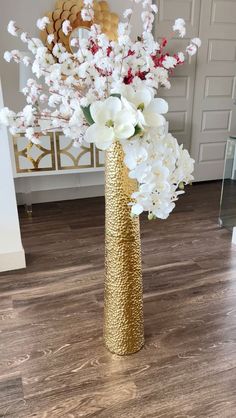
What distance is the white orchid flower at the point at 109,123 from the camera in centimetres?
100

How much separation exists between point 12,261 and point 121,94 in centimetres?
166

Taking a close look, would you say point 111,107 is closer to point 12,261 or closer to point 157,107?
point 157,107

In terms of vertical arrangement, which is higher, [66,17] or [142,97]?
[66,17]

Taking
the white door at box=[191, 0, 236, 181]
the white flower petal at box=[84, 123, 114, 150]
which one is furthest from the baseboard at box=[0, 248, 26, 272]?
the white door at box=[191, 0, 236, 181]

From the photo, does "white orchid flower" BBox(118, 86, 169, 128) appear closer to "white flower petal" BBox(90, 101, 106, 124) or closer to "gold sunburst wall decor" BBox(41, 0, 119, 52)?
"white flower petal" BBox(90, 101, 106, 124)

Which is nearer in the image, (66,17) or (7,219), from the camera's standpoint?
(7,219)

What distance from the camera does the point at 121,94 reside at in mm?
1005

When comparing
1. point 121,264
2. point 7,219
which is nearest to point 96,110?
point 121,264

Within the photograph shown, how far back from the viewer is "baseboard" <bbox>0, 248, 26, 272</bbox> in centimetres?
230

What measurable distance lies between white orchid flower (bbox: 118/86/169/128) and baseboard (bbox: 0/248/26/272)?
1.59 meters

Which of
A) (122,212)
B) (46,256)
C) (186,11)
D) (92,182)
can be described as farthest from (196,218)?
(186,11)

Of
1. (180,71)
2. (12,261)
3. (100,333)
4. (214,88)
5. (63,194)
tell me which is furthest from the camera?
(214,88)

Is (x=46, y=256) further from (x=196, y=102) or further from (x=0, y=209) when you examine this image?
(x=196, y=102)

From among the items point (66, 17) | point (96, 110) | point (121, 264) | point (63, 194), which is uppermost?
point (66, 17)
